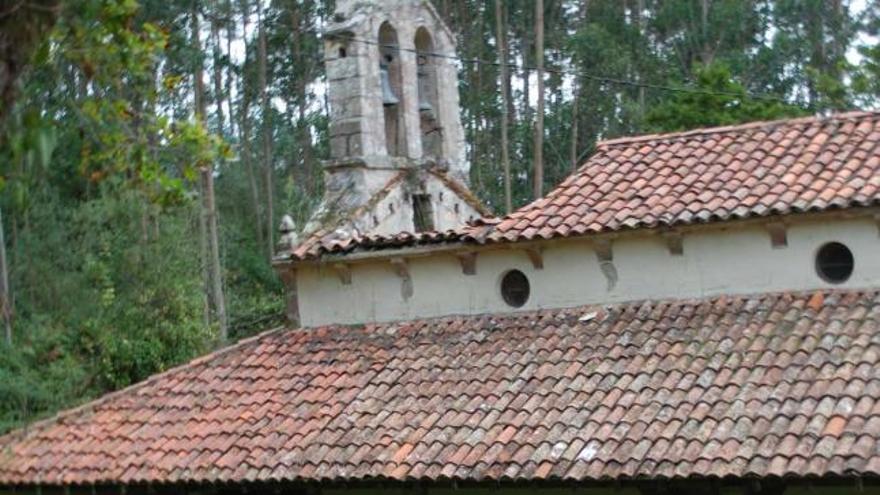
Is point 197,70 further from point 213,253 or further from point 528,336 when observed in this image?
point 528,336

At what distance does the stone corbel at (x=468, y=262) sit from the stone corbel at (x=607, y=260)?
1.22 meters

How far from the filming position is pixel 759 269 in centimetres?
1399

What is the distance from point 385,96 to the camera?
16.6 meters

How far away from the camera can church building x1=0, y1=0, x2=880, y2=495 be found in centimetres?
1198

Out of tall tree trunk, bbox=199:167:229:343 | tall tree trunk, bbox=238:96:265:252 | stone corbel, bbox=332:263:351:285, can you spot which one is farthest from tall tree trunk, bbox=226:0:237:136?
stone corbel, bbox=332:263:351:285

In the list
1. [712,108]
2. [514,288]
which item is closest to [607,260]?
[514,288]

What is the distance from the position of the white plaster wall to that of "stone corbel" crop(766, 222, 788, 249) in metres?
0.05

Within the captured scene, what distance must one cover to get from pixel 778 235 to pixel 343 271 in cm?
438

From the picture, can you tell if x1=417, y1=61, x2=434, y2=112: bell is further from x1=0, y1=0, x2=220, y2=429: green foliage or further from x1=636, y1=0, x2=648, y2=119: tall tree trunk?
x1=636, y1=0, x2=648, y2=119: tall tree trunk

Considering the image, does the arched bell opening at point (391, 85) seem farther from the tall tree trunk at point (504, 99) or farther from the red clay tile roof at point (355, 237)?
the tall tree trunk at point (504, 99)

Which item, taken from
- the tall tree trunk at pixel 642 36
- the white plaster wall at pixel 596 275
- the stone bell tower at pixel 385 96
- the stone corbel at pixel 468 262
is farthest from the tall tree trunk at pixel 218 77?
the stone corbel at pixel 468 262

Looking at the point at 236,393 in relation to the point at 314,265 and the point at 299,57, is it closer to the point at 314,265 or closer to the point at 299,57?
the point at 314,265

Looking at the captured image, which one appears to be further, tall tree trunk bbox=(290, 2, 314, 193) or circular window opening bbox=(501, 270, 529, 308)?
tall tree trunk bbox=(290, 2, 314, 193)

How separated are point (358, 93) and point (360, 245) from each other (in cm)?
154
